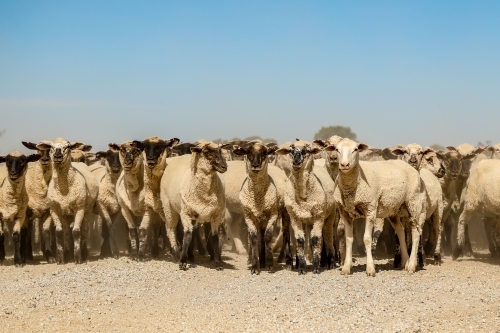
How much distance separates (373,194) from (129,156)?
556 centimetres

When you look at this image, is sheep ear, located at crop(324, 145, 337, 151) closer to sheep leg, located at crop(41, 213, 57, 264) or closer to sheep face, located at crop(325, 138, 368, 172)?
sheep face, located at crop(325, 138, 368, 172)

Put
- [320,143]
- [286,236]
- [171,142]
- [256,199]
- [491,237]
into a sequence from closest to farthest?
[256,199] < [320,143] < [286,236] < [171,142] < [491,237]

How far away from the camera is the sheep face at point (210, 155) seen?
1378 cm

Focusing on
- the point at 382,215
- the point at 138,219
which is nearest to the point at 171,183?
the point at 138,219

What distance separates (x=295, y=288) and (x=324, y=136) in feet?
227

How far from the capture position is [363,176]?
13148mm

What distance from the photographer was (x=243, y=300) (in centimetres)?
1088

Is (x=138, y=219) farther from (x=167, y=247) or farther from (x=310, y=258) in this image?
(x=310, y=258)

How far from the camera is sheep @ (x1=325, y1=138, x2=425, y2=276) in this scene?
42.3ft

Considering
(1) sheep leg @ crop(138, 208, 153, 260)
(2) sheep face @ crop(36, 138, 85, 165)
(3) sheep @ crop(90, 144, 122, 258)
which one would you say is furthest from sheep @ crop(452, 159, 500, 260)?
(2) sheep face @ crop(36, 138, 85, 165)

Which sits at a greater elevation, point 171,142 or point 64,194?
point 171,142

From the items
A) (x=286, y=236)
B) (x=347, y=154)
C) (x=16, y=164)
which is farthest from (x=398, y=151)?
(x=16, y=164)

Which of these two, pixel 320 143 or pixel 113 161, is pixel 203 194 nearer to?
pixel 320 143

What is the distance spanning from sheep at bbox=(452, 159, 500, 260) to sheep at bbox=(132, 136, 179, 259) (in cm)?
665
